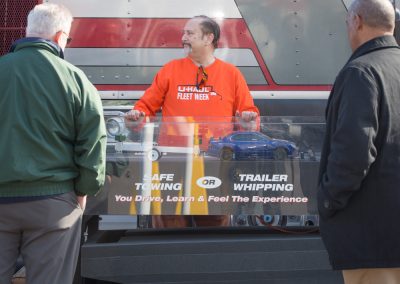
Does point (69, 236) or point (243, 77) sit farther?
point (243, 77)

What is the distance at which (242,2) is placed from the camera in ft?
14.5

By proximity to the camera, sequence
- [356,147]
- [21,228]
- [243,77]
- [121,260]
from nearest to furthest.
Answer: [356,147] < [21,228] < [121,260] < [243,77]

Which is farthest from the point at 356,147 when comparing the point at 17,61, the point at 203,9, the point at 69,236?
the point at 203,9

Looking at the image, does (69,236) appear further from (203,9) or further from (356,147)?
(203,9)

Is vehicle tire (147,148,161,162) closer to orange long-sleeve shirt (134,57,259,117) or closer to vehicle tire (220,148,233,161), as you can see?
vehicle tire (220,148,233,161)

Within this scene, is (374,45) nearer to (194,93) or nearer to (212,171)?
(212,171)

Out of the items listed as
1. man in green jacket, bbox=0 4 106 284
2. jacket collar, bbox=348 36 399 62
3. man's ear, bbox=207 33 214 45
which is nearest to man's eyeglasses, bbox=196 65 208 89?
man's ear, bbox=207 33 214 45

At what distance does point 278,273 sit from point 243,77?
1472 mm

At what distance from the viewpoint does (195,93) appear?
13.1ft

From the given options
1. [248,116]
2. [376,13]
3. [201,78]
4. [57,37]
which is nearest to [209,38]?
[201,78]

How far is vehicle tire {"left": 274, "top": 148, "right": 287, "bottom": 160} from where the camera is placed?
3441mm

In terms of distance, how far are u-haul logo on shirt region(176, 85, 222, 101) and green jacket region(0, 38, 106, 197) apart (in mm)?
1283

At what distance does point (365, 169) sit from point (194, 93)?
1807mm

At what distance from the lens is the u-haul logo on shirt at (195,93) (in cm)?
397
